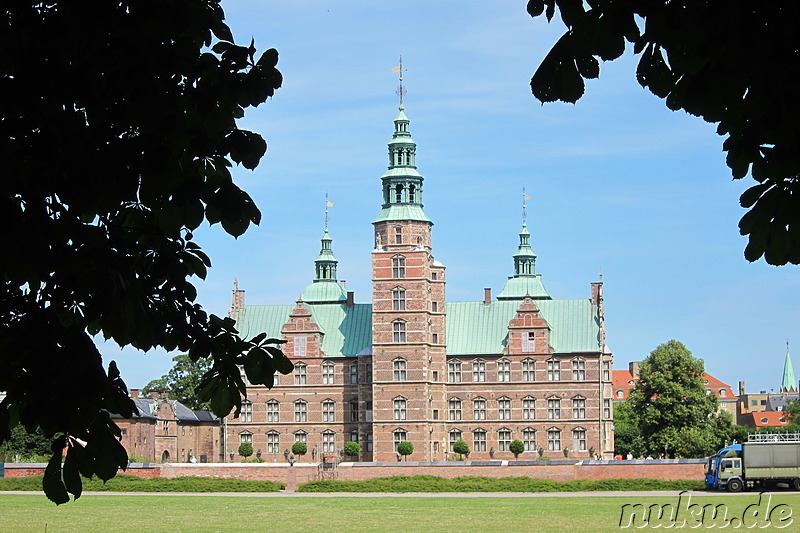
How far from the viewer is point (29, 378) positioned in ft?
16.9

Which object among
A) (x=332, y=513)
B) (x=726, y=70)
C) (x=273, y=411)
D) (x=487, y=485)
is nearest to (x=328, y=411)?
(x=273, y=411)

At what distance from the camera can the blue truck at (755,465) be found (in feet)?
125

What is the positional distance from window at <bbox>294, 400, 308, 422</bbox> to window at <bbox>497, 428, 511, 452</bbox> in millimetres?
9776

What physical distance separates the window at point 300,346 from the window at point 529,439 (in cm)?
1178

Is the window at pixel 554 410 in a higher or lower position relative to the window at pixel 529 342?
lower

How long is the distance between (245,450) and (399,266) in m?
12.1

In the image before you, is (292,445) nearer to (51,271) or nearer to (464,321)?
(464,321)

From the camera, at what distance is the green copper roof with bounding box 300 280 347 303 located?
62.1 m

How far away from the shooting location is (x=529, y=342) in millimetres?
56656

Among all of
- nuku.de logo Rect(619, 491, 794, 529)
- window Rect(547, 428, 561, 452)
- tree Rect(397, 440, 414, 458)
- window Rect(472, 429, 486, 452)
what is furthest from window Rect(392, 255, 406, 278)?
nuku.de logo Rect(619, 491, 794, 529)

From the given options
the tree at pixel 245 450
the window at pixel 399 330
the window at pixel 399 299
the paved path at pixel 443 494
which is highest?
the window at pixel 399 299

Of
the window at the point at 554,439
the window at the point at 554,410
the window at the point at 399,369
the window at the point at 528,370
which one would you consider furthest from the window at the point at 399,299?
the window at the point at 554,439

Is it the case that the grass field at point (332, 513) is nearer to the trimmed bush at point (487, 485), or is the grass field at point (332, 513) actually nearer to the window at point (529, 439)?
the trimmed bush at point (487, 485)

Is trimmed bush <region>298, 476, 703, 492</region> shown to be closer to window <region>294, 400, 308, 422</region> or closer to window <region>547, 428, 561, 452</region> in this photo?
window <region>547, 428, 561, 452</region>
